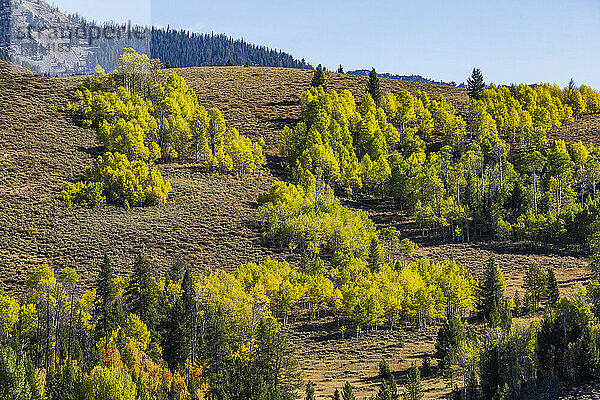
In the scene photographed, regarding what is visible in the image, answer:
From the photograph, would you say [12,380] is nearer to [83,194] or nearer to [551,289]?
[83,194]

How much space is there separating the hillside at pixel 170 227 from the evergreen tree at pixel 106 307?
455 inches

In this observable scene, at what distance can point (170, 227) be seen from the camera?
310 feet

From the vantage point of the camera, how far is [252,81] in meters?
173

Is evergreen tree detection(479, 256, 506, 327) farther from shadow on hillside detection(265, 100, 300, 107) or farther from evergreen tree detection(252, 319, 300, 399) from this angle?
shadow on hillside detection(265, 100, 300, 107)

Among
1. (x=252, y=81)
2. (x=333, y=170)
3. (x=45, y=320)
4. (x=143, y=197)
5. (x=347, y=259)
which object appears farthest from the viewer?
(x=252, y=81)

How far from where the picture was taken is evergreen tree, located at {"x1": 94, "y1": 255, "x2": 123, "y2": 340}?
195ft

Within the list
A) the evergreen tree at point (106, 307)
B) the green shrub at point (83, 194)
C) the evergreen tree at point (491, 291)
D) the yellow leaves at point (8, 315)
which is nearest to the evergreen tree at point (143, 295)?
the evergreen tree at point (106, 307)

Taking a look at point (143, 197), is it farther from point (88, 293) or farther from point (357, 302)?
point (357, 302)

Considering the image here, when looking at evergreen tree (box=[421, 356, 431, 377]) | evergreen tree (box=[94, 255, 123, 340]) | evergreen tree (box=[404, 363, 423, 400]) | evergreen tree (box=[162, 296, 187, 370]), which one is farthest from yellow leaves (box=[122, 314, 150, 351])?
evergreen tree (box=[421, 356, 431, 377])

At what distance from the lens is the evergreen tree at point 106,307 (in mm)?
59347

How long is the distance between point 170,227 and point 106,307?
33950 millimetres

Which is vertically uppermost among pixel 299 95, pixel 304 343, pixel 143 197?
pixel 299 95

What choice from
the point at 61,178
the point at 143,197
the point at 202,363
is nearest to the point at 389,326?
the point at 202,363

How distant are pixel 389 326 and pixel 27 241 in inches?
2044
